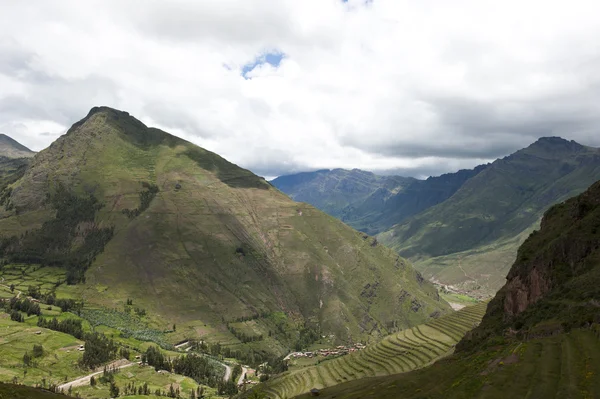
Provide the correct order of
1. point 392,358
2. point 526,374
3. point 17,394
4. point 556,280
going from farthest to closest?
1. point 392,358
2. point 17,394
3. point 556,280
4. point 526,374

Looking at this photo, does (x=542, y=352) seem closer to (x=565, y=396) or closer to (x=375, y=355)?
(x=565, y=396)

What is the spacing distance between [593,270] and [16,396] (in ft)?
460

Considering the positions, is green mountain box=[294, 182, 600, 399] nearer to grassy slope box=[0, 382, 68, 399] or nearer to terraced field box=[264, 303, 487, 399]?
terraced field box=[264, 303, 487, 399]

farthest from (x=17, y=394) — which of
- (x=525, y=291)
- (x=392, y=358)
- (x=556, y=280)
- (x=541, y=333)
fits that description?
(x=556, y=280)

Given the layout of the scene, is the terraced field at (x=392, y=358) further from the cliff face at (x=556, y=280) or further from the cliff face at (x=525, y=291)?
the cliff face at (x=556, y=280)

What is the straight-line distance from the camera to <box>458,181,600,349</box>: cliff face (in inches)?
3017

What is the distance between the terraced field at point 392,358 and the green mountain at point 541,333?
4416cm

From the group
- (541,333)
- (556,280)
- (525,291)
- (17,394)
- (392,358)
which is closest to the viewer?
(541,333)

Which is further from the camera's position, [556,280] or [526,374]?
[556,280]

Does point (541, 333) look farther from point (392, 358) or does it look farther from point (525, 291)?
point (392, 358)

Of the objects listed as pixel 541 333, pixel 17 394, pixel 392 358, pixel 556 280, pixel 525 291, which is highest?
pixel 556 280

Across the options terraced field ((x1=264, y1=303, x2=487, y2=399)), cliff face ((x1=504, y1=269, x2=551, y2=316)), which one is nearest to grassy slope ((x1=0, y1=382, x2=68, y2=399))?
terraced field ((x1=264, y1=303, x2=487, y2=399))

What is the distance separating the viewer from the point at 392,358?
538ft

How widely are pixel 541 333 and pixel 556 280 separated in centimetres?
2322
